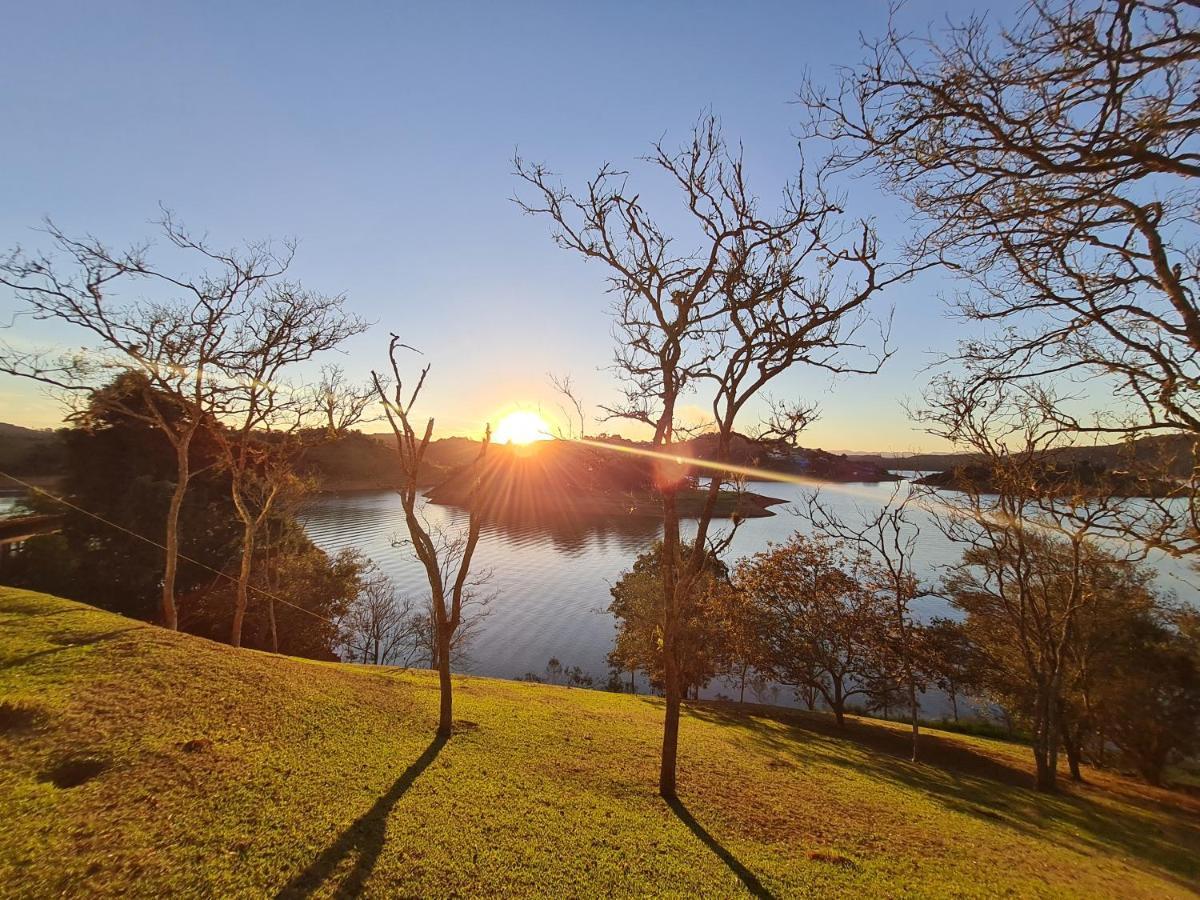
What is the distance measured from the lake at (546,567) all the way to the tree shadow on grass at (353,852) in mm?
11570

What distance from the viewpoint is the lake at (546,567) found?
29.5m

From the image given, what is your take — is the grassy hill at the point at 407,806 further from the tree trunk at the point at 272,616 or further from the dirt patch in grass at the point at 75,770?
the tree trunk at the point at 272,616

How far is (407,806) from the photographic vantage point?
17.2 feet

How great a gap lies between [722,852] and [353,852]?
3.56 metres

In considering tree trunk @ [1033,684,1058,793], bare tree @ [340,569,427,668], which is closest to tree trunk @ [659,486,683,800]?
tree trunk @ [1033,684,1058,793]

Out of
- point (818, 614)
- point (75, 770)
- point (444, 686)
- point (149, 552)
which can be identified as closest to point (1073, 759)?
point (818, 614)

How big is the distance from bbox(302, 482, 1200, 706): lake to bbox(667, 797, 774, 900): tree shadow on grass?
35.1ft

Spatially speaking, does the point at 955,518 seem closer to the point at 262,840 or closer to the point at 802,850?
the point at 802,850

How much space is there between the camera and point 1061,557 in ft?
50.2

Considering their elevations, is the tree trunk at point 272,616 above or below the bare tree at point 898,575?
below

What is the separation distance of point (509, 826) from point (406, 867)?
1.19m

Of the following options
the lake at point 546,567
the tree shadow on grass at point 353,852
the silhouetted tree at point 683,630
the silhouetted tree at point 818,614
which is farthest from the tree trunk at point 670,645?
the silhouetted tree at point 818,614

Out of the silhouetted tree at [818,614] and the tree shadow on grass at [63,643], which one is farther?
the silhouetted tree at [818,614]

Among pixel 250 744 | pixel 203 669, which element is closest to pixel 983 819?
pixel 250 744
